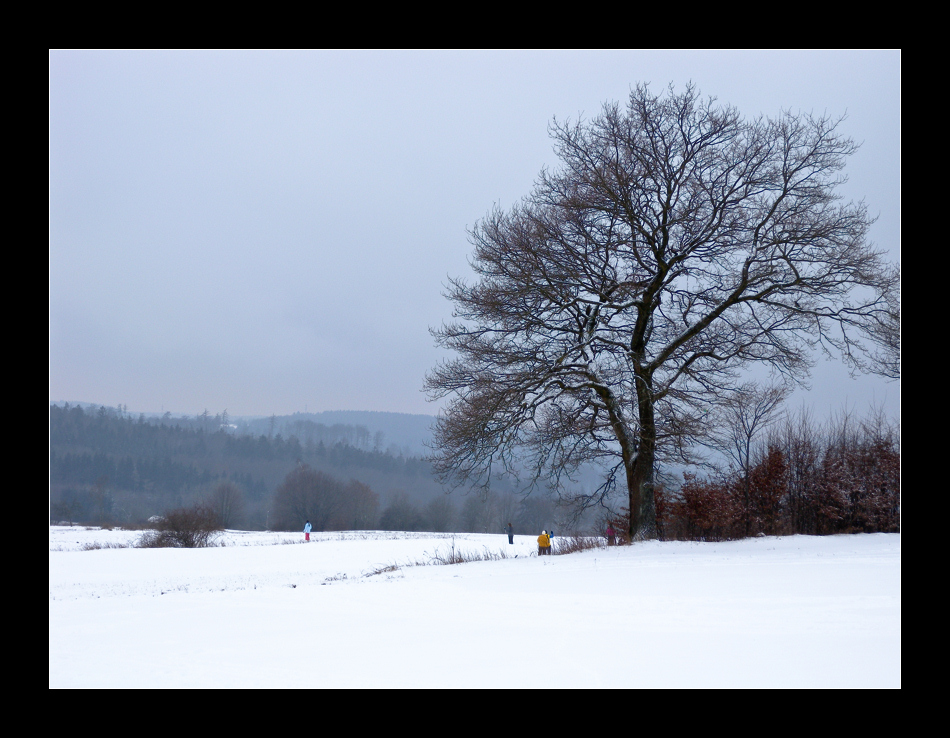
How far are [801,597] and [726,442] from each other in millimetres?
9118

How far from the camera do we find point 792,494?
58.7 feet

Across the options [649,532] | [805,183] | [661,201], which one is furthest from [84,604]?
[805,183]

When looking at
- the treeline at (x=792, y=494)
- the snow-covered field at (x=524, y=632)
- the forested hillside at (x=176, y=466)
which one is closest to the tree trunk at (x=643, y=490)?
the treeline at (x=792, y=494)

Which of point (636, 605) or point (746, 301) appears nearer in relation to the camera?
point (636, 605)

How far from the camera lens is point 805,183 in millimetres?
15531

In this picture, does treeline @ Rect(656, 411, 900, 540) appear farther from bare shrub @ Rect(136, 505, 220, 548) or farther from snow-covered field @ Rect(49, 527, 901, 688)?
bare shrub @ Rect(136, 505, 220, 548)

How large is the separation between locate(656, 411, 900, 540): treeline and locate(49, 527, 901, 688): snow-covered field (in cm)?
592

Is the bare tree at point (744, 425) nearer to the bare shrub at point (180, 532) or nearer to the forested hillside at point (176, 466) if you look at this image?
the bare shrub at point (180, 532)

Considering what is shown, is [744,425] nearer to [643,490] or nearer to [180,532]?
[643,490]

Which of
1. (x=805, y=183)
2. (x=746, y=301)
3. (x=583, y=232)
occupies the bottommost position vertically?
(x=746, y=301)

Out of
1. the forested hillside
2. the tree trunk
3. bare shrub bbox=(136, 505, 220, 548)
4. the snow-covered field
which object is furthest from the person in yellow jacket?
the forested hillside

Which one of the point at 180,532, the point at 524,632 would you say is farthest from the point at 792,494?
the point at 180,532

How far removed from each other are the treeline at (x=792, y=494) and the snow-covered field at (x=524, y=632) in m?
5.92
